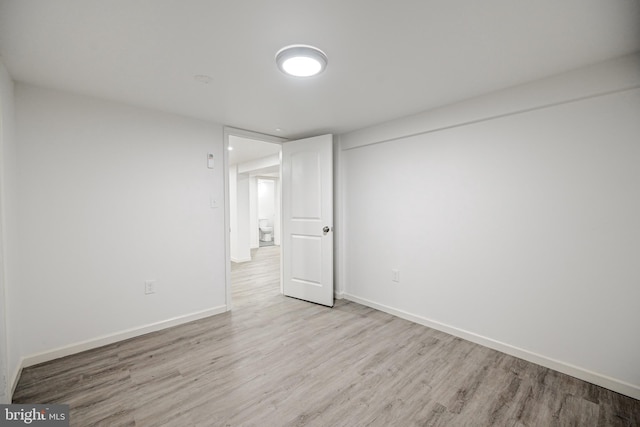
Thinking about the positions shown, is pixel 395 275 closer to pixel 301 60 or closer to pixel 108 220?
pixel 301 60

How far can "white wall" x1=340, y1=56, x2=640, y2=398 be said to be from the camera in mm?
1812

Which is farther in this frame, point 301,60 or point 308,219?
point 308,219

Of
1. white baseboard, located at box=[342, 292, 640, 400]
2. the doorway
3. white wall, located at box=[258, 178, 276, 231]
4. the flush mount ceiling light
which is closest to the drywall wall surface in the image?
the flush mount ceiling light

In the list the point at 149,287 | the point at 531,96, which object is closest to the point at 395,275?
the point at 531,96

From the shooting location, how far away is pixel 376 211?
331 cm

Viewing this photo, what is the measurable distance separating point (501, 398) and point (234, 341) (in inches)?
84.1

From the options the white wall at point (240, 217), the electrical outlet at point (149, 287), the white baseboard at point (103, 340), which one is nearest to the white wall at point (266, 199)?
the white wall at point (240, 217)

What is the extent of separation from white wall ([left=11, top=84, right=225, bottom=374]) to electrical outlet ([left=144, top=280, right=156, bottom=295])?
0.16ft

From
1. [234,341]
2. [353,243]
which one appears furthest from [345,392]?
[353,243]

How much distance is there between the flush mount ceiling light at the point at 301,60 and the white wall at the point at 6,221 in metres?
1.78

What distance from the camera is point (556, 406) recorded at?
5.57ft

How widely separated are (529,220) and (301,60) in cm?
213

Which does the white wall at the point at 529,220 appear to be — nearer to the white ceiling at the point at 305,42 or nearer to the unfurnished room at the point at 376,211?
the unfurnished room at the point at 376,211

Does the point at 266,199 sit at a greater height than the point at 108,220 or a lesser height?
greater
